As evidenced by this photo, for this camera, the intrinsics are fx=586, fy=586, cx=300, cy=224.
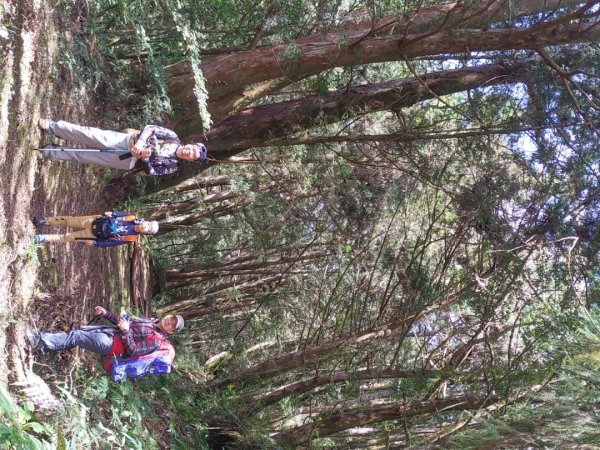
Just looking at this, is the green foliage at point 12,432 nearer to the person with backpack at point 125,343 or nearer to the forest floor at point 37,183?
the forest floor at point 37,183

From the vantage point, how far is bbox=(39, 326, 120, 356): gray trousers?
20.5 ft

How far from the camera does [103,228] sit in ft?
20.7

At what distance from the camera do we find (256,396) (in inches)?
406

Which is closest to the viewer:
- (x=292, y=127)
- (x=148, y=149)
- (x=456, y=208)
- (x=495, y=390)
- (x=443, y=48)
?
(x=148, y=149)

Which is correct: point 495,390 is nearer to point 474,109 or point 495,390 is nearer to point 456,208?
point 456,208

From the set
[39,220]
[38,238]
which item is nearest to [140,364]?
[38,238]

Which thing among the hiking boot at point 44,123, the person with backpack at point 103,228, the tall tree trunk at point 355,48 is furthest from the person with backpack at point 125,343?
the tall tree trunk at point 355,48

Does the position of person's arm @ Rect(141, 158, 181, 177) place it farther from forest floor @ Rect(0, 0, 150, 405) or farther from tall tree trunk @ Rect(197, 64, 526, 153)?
tall tree trunk @ Rect(197, 64, 526, 153)

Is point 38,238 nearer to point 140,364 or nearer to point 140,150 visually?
point 140,150

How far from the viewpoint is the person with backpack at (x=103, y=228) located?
629 centimetres

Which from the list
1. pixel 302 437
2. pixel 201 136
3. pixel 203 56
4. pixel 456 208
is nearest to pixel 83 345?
pixel 201 136

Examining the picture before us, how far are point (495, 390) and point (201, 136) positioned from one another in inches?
227

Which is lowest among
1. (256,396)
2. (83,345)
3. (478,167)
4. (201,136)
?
(256,396)

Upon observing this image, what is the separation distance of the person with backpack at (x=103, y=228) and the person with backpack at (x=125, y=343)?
0.77 meters
